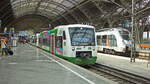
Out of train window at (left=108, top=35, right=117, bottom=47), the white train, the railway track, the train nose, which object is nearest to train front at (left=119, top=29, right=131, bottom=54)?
the white train

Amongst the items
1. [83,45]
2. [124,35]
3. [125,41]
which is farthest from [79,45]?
[124,35]

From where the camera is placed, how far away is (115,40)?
1117 inches

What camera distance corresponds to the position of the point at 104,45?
32.2 m

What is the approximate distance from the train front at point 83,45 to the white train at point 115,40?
31.6ft

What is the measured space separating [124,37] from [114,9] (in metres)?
17.4

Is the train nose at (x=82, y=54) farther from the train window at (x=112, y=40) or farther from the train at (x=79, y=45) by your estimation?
the train window at (x=112, y=40)

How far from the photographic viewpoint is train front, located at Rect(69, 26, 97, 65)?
1739 cm

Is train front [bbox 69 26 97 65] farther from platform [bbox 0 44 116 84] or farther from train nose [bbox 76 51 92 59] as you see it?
platform [bbox 0 44 116 84]

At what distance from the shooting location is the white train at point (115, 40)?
89.5ft

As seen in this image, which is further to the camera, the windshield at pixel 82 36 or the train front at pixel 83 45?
the windshield at pixel 82 36

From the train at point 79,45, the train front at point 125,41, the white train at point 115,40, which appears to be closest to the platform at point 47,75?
the train at point 79,45

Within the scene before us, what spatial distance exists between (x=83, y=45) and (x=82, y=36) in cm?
79

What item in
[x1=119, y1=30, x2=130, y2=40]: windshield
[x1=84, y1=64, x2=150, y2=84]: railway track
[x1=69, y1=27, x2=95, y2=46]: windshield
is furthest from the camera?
[x1=119, y1=30, x2=130, y2=40]: windshield

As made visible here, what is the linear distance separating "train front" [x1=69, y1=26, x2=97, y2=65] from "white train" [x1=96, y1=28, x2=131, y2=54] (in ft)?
31.6
